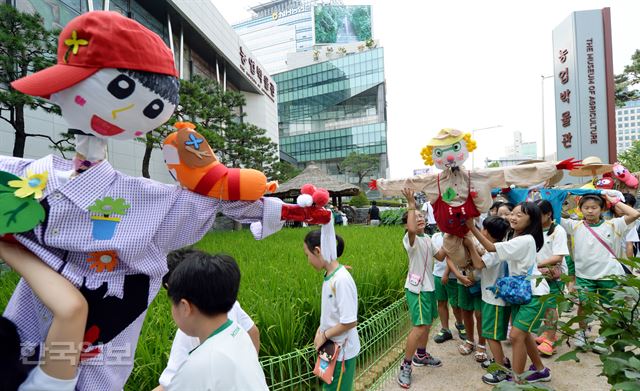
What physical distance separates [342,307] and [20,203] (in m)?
1.58

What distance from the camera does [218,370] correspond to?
105 cm

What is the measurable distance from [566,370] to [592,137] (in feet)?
34.5

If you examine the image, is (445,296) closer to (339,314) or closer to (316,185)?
(339,314)

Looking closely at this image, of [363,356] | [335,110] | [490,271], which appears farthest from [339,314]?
[335,110]

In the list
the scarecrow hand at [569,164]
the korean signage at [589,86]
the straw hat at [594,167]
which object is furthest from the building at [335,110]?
the scarecrow hand at [569,164]

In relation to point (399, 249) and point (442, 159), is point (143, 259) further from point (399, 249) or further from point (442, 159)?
point (399, 249)

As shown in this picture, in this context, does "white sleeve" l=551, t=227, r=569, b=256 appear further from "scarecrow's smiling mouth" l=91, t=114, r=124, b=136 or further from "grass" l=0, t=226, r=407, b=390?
"scarecrow's smiling mouth" l=91, t=114, r=124, b=136

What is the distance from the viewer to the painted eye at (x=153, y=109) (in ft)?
4.37

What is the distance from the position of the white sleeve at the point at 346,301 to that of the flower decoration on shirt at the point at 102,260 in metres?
1.24

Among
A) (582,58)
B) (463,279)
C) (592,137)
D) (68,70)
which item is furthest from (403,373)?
(582,58)

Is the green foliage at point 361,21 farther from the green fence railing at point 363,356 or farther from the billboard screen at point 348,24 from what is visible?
the green fence railing at point 363,356

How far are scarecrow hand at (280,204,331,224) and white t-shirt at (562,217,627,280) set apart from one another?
3.54 metres

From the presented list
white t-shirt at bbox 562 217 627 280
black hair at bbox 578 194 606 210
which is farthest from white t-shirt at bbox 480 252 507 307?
black hair at bbox 578 194 606 210

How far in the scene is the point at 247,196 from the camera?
1.41 meters
